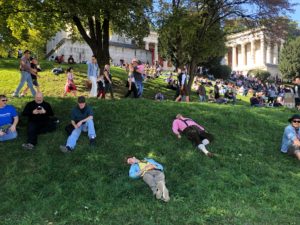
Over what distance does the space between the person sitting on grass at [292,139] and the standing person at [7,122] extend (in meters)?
7.11

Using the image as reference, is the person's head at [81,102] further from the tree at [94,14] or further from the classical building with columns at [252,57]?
the classical building with columns at [252,57]

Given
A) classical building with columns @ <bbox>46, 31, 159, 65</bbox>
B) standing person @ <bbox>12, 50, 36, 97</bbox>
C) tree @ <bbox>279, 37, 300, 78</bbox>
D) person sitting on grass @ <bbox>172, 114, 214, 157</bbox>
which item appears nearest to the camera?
person sitting on grass @ <bbox>172, 114, 214, 157</bbox>

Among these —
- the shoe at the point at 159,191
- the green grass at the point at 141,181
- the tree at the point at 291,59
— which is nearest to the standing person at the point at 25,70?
the green grass at the point at 141,181

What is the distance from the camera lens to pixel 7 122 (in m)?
10.5

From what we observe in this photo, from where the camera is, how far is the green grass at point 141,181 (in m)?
7.33

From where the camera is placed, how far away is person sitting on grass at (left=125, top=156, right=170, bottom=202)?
7.83 m

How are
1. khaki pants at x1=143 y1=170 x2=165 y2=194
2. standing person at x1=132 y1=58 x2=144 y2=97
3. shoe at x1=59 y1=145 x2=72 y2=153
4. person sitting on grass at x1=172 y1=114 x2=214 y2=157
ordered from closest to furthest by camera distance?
khaki pants at x1=143 y1=170 x2=165 y2=194 → shoe at x1=59 y1=145 x2=72 y2=153 → person sitting on grass at x1=172 y1=114 x2=214 y2=157 → standing person at x1=132 y1=58 x2=144 y2=97

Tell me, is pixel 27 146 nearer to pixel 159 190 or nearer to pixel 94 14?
pixel 159 190

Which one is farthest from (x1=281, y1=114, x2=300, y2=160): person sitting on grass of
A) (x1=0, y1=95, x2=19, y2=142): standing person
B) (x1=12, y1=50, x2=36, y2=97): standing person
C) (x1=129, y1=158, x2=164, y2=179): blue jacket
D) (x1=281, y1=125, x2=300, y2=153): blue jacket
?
(x1=12, y1=50, x2=36, y2=97): standing person

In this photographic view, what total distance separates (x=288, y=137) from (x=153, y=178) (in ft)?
A: 14.3

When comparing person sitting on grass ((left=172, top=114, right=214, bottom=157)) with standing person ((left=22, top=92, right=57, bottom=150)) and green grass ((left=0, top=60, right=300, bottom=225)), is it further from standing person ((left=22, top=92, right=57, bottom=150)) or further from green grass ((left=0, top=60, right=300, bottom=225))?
standing person ((left=22, top=92, right=57, bottom=150))

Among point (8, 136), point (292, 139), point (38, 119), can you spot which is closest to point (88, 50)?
point (38, 119)

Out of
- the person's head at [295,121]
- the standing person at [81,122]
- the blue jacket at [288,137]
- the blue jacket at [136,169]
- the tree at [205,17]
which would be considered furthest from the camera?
the tree at [205,17]

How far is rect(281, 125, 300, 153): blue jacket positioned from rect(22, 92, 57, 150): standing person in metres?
6.21
